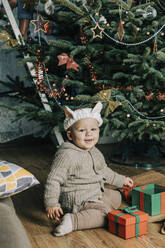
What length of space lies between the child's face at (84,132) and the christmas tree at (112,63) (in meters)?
0.63

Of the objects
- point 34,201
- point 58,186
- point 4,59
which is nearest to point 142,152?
point 34,201

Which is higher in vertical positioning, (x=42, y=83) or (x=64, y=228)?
(x=42, y=83)

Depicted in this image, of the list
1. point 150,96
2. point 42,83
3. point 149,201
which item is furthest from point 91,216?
point 42,83

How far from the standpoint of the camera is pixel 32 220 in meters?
1.60

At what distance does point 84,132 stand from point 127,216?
0.46 meters

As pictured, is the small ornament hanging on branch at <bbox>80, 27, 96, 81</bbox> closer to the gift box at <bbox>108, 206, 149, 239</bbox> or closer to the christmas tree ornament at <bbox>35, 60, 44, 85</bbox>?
the christmas tree ornament at <bbox>35, 60, 44, 85</bbox>

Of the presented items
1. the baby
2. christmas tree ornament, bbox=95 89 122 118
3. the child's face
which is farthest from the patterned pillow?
christmas tree ornament, bbox=95 89 122 118

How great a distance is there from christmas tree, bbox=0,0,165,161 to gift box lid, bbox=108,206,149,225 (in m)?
0.92

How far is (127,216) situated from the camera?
1371 mm

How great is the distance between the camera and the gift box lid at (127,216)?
1353mm

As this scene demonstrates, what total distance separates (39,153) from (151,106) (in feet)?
4.59

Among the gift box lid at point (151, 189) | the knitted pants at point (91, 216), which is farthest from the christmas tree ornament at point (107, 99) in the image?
the knitted pants at point (91, 216)

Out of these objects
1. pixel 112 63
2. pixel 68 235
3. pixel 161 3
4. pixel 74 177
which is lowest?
pixel 68 235

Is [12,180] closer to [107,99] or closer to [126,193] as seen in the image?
[126,193]
